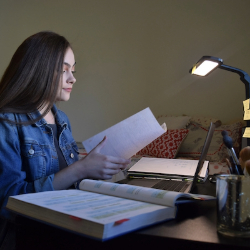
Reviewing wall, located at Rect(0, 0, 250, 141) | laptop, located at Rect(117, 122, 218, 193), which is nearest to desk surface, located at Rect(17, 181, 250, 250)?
laptop, located at Rect(117, 122, 218, 193)

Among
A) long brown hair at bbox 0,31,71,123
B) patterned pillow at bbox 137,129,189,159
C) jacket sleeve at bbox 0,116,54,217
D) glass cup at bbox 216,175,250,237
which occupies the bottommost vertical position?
patterned pillow at bbox 137,129,189,159

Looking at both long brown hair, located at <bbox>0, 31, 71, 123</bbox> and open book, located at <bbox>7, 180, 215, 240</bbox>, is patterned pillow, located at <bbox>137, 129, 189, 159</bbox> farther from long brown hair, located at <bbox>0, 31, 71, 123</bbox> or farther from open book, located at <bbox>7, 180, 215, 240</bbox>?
open book, located at <bbox>7, 180, 215, 240</bbox>

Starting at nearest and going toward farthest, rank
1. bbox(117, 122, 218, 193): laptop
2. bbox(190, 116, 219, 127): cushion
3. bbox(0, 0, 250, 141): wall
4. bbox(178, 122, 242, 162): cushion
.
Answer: bbox(117, 122, 218, 193): laptop, bbox(178, 122, 242, 162): cushion, bbox(190, 116, 219, 127): cushion, bbox(0, 0, 250, 141): wall

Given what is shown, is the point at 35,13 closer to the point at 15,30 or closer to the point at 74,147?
the point at 15,30

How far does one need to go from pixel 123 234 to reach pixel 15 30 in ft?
12.2

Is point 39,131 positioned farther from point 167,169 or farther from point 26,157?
point 167,169

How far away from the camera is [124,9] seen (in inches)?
121

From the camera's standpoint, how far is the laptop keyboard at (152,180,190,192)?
72 cm

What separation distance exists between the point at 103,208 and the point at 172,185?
1.27 feet

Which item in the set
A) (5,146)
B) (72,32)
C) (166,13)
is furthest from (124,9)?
(5,146)

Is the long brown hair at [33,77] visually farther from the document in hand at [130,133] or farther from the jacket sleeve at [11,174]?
the document in hand at [130,133]

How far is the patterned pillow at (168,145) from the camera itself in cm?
222

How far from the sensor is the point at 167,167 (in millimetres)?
980

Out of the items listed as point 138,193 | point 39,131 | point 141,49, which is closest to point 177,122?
point 141,49
